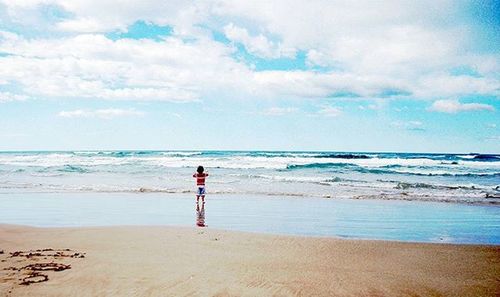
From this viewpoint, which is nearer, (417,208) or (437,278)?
(437,278)

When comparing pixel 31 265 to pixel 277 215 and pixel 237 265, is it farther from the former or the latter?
pixel 277 215

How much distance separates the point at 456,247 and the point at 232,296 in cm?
520

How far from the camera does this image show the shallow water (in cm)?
1008

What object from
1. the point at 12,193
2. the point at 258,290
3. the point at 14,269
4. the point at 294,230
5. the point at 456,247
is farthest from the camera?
the point at 12,193

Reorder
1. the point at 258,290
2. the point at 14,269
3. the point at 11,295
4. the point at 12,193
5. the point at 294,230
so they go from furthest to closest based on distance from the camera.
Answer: the point at 12,193 → the point at 294,230 → the point at 14,269 → the point at 258,290 → the point at 11,295

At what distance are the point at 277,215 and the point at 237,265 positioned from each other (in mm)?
6301

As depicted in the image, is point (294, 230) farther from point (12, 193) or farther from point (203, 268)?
point (12, 193)

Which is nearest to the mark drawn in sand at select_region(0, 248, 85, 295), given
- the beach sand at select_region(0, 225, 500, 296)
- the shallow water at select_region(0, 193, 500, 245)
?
the beach sand at select_region(0, 225, 500, 296)

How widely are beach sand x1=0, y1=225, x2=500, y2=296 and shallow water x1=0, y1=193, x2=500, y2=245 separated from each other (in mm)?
1854

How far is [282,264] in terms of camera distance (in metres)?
6.36

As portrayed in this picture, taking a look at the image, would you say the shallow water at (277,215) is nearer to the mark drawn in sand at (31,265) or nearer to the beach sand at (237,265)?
the beach sand at (237,265)

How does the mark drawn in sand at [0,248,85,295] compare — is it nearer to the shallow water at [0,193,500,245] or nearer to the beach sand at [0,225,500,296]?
the beach sand at [0,225,500,296]

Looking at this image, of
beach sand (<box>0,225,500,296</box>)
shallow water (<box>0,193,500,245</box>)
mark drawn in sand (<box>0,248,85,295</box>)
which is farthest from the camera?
shallow water (<box>0,193,500,245</box>)

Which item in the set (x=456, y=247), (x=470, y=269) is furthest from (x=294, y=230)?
(x=470, y=269)
